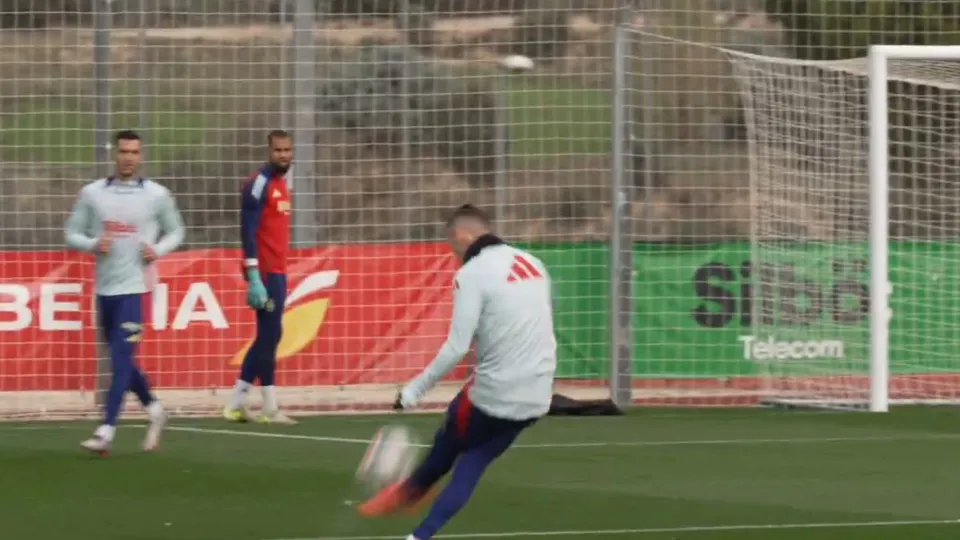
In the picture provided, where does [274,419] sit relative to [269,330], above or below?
below

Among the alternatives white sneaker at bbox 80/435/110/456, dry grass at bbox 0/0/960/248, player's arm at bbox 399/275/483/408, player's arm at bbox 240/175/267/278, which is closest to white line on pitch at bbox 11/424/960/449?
player's arm at bbox 240/175/267/278

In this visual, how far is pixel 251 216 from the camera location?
49.5 ft

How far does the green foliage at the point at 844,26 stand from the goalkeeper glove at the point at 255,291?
6.13m

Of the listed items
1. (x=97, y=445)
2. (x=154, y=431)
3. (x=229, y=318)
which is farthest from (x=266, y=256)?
(x=97, y=445)

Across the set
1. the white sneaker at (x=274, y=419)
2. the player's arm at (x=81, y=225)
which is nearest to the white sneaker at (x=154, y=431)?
the player's arm at (x=81, y=225)

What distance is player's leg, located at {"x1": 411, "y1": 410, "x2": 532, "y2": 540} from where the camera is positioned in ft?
29.5

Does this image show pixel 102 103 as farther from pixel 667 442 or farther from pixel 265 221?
pixel 667 442

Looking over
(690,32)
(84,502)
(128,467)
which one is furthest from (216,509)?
(690,32)

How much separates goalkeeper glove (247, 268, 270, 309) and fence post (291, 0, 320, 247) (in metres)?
2.40

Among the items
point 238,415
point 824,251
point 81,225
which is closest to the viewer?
point 81,225

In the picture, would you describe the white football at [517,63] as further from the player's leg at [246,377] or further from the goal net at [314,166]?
the player's leg at [246,377]

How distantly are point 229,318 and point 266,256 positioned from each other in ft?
6.35

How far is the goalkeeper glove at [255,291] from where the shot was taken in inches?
588

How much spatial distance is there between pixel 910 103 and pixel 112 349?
8.56 meters
